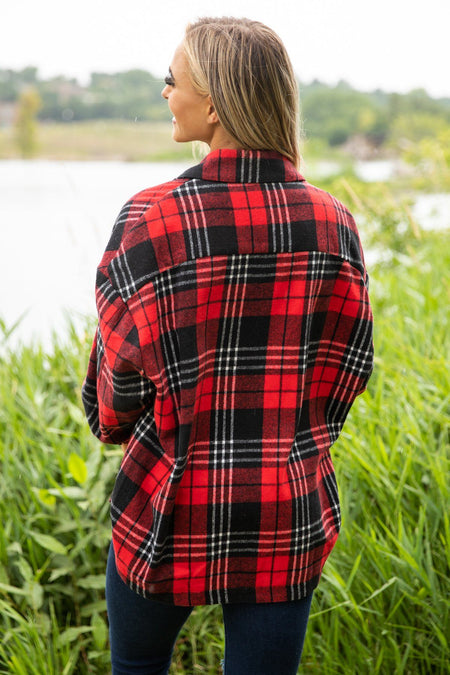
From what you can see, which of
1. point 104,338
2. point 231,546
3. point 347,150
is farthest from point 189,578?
point 347,150

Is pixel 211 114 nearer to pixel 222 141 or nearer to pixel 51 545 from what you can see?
pixel 222 141

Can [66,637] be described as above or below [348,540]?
below

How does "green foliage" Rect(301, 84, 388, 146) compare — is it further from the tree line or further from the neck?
the neck

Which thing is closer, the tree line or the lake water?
the lake water

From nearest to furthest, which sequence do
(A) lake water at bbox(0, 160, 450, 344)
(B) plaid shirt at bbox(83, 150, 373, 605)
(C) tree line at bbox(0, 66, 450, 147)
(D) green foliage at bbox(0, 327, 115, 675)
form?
(B) plaid shirt at bbox(83, 150, 373, 605)
(D) green foliage at bbox(0, 327, 115, 675)
(A) lake water at bbox(0, 160, 450, 344)
(C) tree line at bbox(0, 66, 450, 147)

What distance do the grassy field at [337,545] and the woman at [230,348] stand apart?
528 millimetres

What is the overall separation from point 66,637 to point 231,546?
Result: 842 mm

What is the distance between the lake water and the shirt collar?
18 centimetres

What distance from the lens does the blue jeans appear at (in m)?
1.01

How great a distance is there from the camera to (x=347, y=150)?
1470 centimetres

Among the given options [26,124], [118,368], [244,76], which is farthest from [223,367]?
[26,124]

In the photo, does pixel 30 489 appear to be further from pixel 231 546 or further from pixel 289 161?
pixel 289 161

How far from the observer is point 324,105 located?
1628 centimetres

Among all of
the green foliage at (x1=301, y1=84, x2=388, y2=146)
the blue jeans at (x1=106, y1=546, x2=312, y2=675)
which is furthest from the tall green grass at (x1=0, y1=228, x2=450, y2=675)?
the green foliage at (x1=301, y1=84, x2=388, y2=146)
